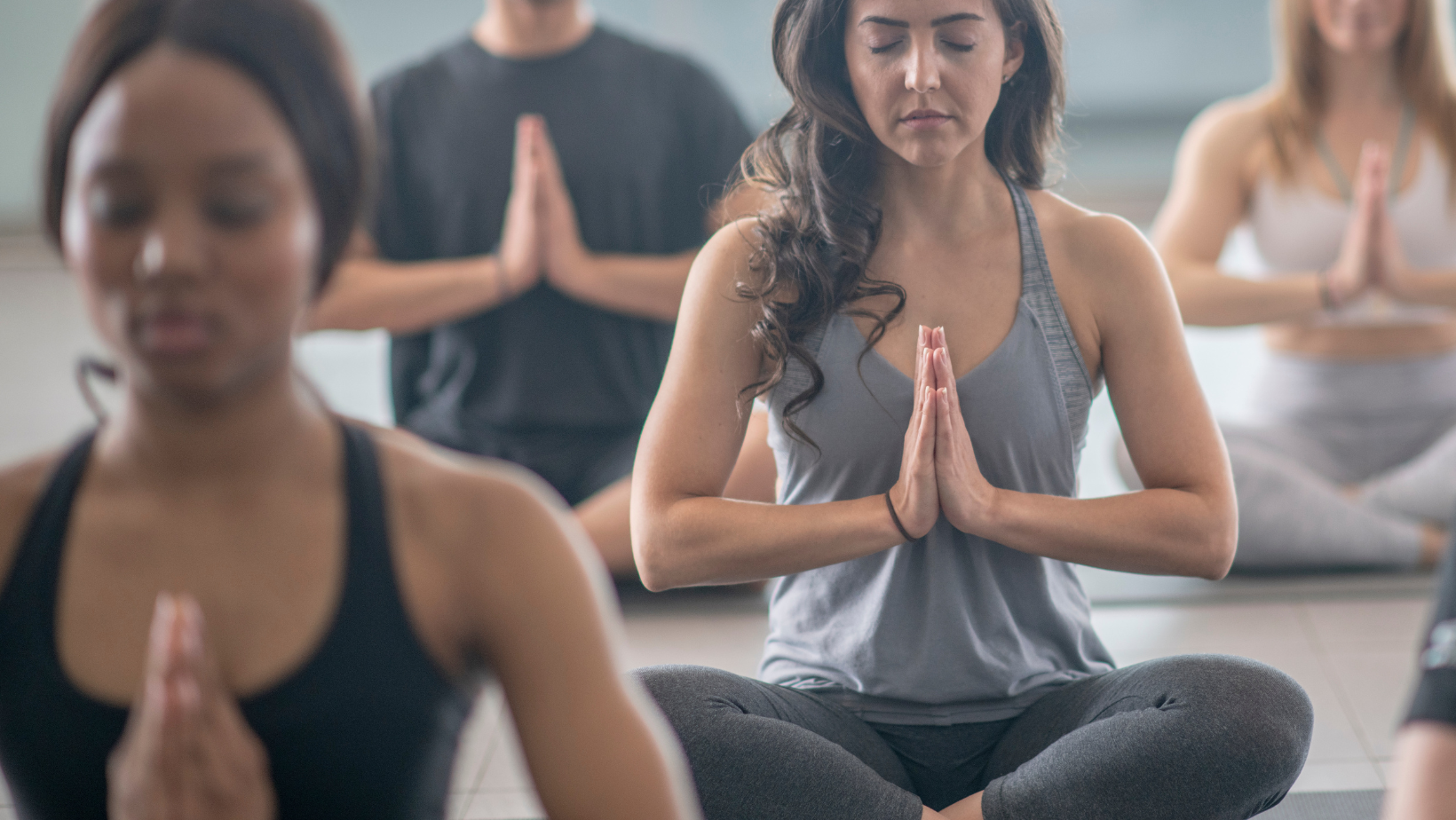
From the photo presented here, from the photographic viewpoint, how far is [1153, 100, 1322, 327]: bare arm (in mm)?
2395

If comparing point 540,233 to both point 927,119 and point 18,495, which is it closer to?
point 927,119

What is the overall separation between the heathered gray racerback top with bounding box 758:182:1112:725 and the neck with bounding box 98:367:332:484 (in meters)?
0.69

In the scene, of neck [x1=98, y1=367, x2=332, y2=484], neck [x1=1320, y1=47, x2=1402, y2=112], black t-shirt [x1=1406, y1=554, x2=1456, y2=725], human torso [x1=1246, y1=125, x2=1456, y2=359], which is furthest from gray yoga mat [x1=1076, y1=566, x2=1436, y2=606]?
neck [x1=98, y1=367, x2=332, y2=484]

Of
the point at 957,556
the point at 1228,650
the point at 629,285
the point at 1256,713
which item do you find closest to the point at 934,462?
the point at 957,556

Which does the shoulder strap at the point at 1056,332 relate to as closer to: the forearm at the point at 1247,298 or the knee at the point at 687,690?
the knee at the point at 687,690

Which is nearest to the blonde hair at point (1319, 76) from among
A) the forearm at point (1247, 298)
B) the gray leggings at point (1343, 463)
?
the forearm at point (1247, 298)

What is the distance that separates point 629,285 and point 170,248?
1720mm

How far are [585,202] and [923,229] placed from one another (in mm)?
1160

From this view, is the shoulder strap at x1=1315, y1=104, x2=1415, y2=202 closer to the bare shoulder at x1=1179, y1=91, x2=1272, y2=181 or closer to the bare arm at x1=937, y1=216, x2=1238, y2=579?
the bare shoulder at x1=1179, y1=91, x2=1272, y2=181

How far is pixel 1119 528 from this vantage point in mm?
1312

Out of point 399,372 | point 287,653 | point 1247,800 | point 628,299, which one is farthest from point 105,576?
point 399,372

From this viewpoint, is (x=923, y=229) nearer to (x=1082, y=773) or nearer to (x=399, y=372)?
(x=1082, y=773)

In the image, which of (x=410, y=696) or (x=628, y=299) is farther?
(x=628, y=299)

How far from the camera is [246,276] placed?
0.73 meters
